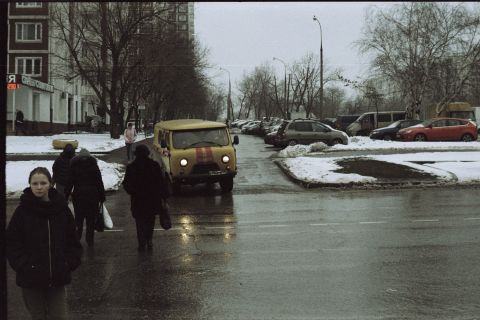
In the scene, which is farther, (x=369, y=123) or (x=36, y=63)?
(x=36, y=63)

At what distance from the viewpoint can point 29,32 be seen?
5169 cm

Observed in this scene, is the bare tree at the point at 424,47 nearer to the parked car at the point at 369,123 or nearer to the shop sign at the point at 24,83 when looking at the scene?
the parked car at the point at 369,123

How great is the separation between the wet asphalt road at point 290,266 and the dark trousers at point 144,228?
0.25 metres

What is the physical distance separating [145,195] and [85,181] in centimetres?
108

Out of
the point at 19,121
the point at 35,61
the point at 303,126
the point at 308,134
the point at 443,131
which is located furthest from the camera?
the point at 35,61

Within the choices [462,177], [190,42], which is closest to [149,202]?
[462,177]

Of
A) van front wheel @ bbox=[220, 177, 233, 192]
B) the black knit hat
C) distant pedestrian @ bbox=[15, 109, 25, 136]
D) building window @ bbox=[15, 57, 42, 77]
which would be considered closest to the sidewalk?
van front wheel @ bbox=[220, 177, 233, 192]

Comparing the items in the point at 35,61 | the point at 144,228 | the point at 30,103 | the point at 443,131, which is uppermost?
the point at 35,61

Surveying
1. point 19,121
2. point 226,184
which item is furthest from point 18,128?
point 226,184

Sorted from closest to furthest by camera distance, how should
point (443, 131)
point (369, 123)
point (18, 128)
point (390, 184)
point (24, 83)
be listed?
point (390, 184) < point (443, 131) < point (18, 128) < point (24, 83) < point (369, 123)

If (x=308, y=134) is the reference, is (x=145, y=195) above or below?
below

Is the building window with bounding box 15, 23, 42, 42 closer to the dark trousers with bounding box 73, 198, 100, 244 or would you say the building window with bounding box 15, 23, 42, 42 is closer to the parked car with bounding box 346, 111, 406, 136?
the parked car with bounding box 346, 111, 406, 136

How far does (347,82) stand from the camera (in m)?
46.9

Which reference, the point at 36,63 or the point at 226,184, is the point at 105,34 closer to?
the point at 36,63
